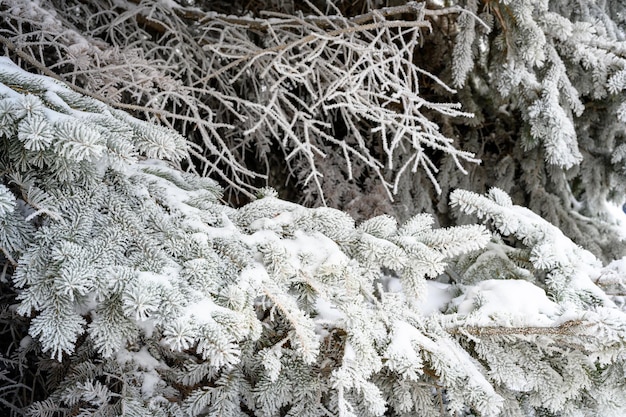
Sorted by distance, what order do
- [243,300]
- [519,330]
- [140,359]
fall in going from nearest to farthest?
[243,300]
[519,330]
[140,359]

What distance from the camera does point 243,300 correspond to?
989 millimetres

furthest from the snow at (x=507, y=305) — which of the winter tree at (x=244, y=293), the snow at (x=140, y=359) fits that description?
the snow at (x=140, y=359)

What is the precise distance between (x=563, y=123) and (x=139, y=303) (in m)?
2.11

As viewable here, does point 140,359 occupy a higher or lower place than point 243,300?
lower

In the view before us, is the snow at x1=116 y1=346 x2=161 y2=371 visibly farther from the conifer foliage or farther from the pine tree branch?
the pine tree branch

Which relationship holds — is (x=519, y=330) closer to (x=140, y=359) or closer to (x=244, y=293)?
(x=244, y=293)

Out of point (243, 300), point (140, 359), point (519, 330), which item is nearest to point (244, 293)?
point (243, 300)

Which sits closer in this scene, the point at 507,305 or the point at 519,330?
the point at 519,330

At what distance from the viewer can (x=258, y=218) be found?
4.31 feet

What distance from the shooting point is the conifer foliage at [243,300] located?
3.06ft

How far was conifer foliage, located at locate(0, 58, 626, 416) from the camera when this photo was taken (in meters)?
0.93

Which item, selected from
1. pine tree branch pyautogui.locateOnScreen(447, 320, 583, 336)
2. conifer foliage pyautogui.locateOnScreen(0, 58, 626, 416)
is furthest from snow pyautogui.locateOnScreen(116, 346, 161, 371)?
pine tree branch pyautogui.locateOnScreen(447, 320, 583, 336)

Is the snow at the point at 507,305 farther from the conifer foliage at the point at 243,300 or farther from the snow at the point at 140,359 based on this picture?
the snow at the point at 140,359

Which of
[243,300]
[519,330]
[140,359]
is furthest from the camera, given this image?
[140,359]
